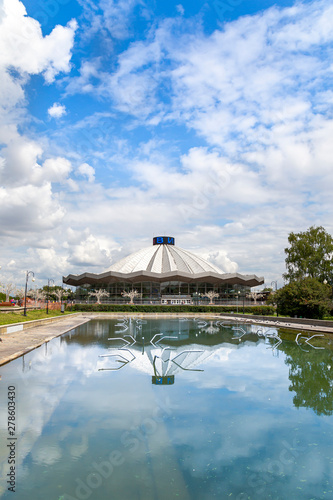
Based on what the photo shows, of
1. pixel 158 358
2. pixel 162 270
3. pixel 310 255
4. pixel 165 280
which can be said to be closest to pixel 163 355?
pixel 158 358

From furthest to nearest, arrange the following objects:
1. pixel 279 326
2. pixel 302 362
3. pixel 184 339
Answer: pixel 279 326, pixel 184 339, pixel 302 362

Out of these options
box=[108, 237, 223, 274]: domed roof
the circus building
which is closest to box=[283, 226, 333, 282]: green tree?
the circus building

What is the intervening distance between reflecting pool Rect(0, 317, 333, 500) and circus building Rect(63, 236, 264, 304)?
4859 cm

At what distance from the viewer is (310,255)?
39938 mm

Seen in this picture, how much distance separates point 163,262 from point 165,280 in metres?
7.18

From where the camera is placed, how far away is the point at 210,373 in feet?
34.4

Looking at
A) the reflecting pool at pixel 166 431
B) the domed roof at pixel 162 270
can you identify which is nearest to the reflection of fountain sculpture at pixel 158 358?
the reflecting pool at pixel 166 431

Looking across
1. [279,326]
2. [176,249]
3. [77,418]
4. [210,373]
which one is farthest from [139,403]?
[176,249]

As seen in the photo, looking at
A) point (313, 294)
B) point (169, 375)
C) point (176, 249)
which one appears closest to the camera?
point (169, 375)

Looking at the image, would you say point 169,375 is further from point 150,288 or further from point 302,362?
point 150,288

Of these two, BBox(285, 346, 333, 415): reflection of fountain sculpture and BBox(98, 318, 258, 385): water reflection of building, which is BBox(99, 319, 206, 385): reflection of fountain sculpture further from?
BBox(285, 346, 333, 415): reflection of fountain sculpture

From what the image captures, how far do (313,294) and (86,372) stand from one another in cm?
2258

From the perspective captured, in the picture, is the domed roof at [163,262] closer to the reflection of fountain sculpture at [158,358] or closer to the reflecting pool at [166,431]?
the reflection of fountain sculpture at [158,358]

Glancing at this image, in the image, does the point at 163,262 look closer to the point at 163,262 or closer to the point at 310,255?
the point at 163,262
